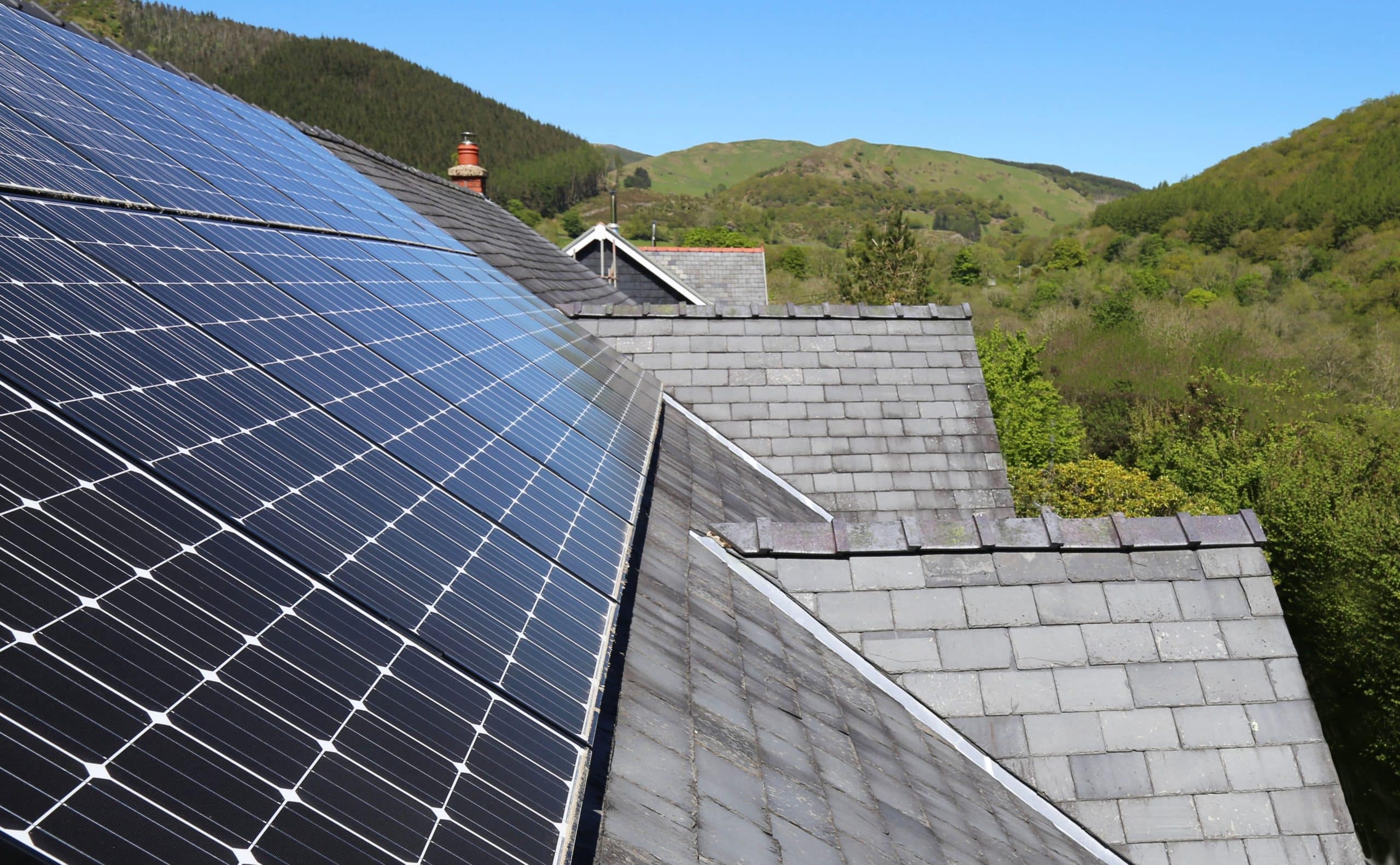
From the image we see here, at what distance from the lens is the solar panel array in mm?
2232

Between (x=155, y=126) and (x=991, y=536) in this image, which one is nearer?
(x=991, y=536)

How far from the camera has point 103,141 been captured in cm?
730

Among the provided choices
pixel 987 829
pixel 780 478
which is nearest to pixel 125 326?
pixel 987 829

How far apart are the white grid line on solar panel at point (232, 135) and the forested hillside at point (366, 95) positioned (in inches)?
3776

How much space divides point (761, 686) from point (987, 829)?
1483mm

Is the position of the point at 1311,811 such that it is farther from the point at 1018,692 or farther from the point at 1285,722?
the point at 1018,692

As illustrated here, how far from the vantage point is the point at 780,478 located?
1127 centimetres

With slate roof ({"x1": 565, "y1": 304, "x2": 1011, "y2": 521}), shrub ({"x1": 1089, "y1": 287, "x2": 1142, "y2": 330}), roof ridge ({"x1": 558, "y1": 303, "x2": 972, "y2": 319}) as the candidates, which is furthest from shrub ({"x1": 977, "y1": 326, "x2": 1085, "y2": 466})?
shrub ({"x1": 1089, "y1": 287, "x2": 1142, "y2": 330})

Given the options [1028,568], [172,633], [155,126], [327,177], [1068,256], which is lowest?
[1028,568]

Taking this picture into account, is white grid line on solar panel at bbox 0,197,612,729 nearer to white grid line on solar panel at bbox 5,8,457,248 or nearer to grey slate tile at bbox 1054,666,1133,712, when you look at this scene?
white grid line on solar panel at bbox 5,8,457,248

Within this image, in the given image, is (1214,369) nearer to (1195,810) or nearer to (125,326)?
(1195,810)

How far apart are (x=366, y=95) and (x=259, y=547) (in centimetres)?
12527

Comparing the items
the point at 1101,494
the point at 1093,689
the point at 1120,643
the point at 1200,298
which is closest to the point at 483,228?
the point at 1120,643

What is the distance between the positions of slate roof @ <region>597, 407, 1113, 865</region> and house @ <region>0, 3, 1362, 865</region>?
0.09 ft
